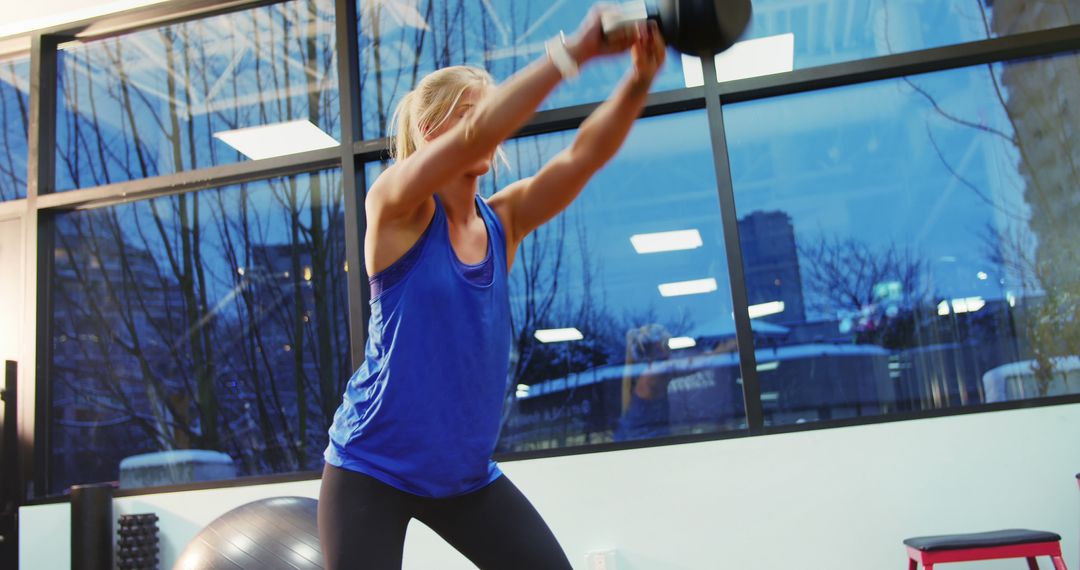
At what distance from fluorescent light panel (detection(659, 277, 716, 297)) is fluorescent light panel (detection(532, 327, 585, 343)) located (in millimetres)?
374

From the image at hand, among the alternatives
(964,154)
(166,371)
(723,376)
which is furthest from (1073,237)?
(166,371)

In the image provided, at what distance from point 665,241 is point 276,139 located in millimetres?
1784

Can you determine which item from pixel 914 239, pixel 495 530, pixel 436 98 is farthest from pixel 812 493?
pixel 436 98

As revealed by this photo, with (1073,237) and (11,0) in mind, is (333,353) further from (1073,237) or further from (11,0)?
(1073,237)

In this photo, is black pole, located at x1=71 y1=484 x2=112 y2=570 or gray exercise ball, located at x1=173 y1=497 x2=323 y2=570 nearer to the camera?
gray exercise ball, located at x1=173 y1=497 x2=323 y2=570

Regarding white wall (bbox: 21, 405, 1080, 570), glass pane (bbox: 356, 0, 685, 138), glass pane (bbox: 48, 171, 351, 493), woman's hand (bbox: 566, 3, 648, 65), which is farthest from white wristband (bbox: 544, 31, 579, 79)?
glass pane (bbox: 48, 171, 351, 493)

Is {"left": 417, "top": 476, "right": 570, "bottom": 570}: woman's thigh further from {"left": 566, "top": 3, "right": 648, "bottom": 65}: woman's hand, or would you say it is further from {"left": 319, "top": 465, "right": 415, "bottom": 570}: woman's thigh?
{"left": 566, "top": 3, "right": 648, "bottom": 65}: woman's hand

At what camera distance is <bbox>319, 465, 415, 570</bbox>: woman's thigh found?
134 cm

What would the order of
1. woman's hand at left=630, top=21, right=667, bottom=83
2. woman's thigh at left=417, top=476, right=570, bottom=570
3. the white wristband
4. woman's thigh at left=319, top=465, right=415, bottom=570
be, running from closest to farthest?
the white wristband → woman's hand at left=630, top=21, right=667, bottom=83 → woman's thigh at left=319, top=465, right=415, bottom=570 → woman's thigh at left=417, top=476, right=570, bottom=570

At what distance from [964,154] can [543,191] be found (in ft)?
8.19

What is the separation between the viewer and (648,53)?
1.23 m

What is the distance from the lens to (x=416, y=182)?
4.04 ft

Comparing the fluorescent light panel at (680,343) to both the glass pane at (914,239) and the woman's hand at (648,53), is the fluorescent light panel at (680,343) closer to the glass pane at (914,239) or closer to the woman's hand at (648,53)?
the glass pane at (914,239)

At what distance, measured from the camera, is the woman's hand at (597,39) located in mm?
1098
